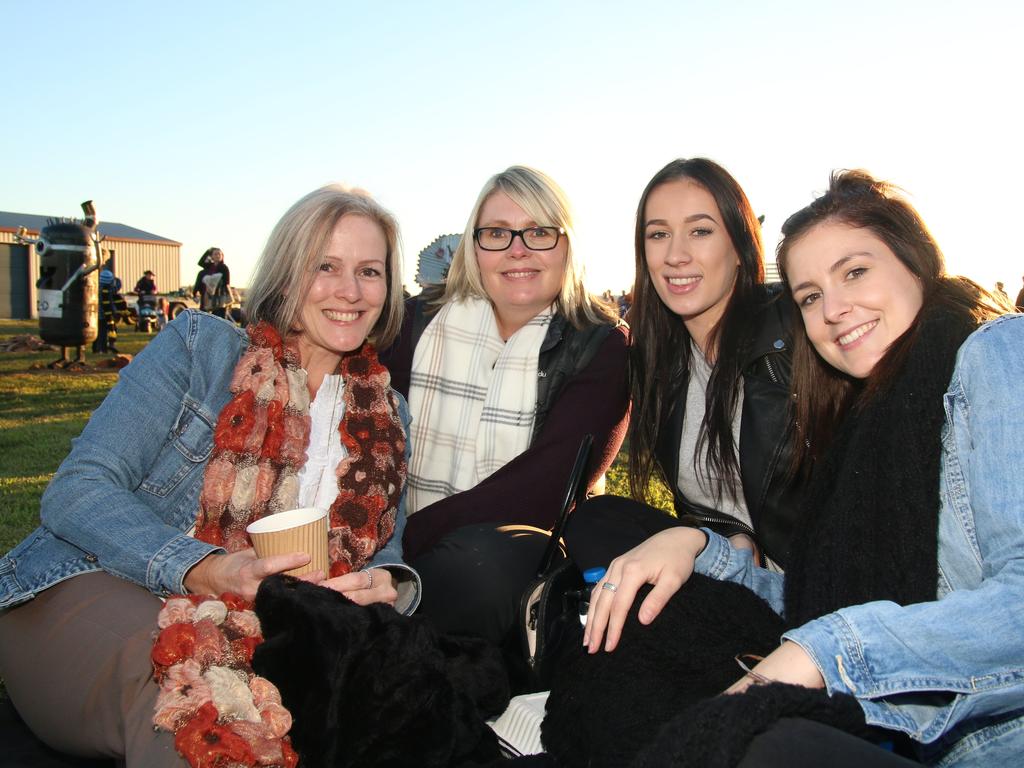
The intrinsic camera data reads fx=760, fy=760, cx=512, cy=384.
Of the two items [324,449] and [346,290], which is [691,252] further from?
[324,449]

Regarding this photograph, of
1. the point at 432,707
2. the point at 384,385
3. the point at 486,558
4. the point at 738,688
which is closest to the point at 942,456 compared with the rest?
the point at 738,688

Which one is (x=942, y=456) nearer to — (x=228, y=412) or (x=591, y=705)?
(x=591, y=705)

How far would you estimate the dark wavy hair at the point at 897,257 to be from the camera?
2.03 metres

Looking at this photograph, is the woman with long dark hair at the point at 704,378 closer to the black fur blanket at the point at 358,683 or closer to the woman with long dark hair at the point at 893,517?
the woman with long dark hair at the point at 893,517

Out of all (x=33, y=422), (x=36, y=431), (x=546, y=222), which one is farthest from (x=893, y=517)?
A: (x=33, y=422)

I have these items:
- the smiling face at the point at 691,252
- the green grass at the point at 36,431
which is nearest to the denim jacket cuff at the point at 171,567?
the green grass at the point at 36,431

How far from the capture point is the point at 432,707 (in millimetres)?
1949

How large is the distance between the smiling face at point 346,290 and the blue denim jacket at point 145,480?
29 centimetres

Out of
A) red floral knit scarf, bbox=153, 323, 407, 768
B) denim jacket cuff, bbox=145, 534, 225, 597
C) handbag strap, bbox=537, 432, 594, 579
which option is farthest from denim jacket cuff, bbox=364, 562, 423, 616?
denim jacket cuff, bbox=145, 534, 225, 597

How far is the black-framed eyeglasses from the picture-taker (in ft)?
12.0

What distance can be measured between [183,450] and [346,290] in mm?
840

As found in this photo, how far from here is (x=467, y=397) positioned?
373cm

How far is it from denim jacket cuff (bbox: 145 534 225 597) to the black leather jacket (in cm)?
201

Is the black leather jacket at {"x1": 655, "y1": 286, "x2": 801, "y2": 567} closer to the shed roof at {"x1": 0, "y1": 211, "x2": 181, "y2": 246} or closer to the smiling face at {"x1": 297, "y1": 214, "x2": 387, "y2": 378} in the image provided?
the smiling face at {"x1": 297, "y1": 214, "x2": 387, "y2": 378}
